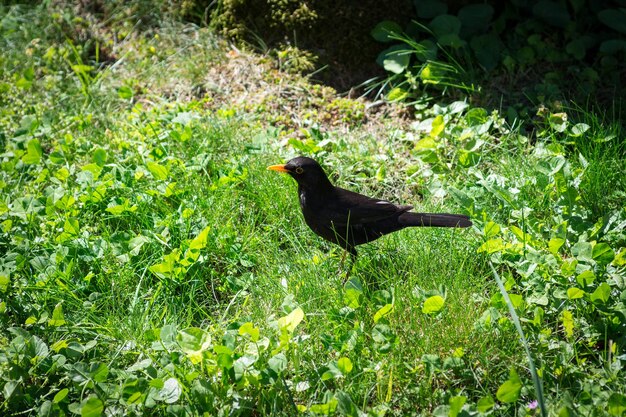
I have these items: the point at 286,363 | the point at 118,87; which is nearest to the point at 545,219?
the point at 286,363

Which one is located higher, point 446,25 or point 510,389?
point 446,25

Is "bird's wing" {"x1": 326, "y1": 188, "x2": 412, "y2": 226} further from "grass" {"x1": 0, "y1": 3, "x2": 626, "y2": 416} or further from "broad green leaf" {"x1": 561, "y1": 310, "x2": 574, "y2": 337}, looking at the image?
"broad green leaf" {"x1": 561, "y1": 310, "x2": 574, "y2": 337}

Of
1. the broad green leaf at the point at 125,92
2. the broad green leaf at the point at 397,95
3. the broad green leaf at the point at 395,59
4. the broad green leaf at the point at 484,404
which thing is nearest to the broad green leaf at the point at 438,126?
the broad green leaf at the point at 397,95

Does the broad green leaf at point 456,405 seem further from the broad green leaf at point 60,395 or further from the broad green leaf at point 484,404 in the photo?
the broad green leaf at point 60,395

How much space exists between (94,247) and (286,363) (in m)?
1.48

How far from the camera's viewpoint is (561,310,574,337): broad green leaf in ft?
10.0

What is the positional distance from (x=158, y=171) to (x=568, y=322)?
259 centimetres

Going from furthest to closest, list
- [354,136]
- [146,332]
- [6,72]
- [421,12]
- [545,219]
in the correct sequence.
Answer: [6,72], [421,12], [354,136], [545,219], [146,332]

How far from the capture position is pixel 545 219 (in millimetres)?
3881

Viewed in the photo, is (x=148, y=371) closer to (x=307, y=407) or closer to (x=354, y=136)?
(x=307, y=407)

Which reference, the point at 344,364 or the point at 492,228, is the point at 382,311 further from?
the point at 492,228

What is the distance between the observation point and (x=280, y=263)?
376cm

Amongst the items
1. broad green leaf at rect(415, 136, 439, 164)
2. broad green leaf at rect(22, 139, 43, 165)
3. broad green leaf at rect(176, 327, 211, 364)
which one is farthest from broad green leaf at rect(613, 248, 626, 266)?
broad green leaf at rect(22, 139, 43, 165)

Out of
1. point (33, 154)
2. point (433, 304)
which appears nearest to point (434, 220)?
point (433, 304)
